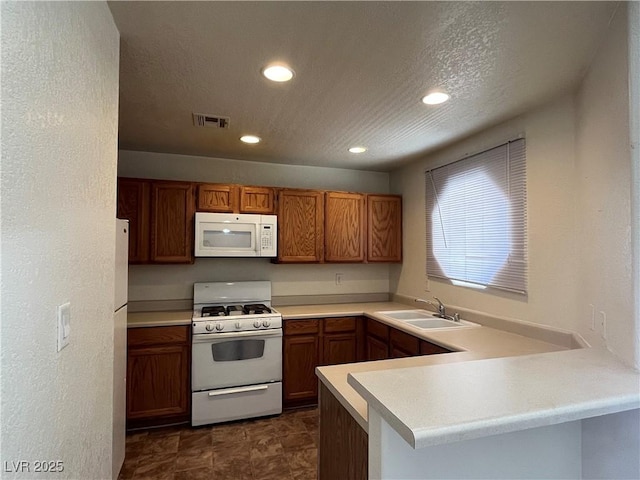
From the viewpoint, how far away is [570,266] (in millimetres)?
1969

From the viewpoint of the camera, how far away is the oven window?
2818 mm

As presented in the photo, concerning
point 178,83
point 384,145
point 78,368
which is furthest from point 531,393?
point 384,145

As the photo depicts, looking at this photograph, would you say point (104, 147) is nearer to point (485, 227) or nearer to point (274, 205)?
point (274, 205)

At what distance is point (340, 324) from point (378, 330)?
389 millimetres

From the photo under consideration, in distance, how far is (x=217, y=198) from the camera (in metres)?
3.15

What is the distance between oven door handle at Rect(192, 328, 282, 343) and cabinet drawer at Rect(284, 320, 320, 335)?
4.1 inches

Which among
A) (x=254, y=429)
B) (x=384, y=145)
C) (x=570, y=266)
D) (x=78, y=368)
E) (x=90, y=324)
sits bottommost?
(x=254, y=429)

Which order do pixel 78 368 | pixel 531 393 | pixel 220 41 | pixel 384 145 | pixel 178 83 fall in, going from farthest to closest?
1. pixel 384 145
2. pixel 178 83
3. pixel 220 41
4. pixel 78 368
5. pixel 531 393

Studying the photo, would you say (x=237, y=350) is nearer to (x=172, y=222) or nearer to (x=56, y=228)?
(x=172, y=222)

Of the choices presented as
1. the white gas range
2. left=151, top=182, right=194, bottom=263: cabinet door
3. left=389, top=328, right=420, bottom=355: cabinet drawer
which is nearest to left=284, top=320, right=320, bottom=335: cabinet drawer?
the white gas range

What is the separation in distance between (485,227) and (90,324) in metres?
2.57

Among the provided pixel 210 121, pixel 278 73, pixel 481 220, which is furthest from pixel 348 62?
pixel 481 220

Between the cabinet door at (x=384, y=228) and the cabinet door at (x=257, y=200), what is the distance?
109 centimetres

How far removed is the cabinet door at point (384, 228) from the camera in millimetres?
3674
